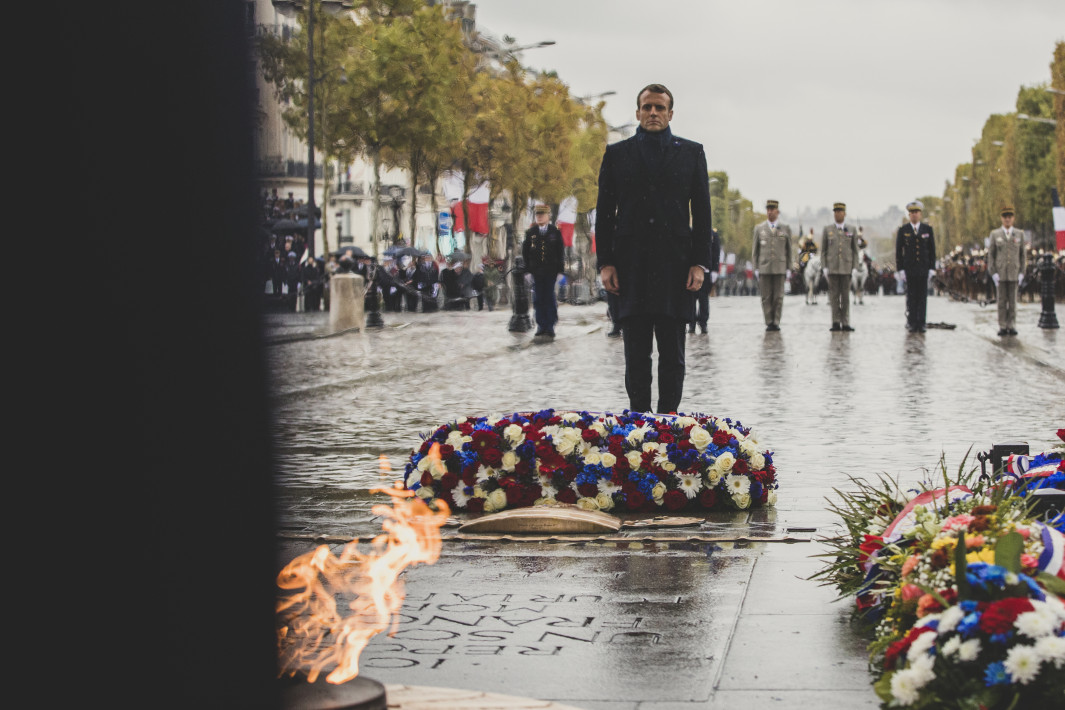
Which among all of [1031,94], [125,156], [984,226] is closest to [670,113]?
[125,156]

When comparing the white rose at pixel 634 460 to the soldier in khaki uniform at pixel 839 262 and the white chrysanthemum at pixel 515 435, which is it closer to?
the white chrysanthemum at pixel 515 435

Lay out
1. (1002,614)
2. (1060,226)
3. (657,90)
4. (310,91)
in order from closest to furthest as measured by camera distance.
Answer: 1. (1002,614)
2. (657,90)
3. (310,91)
4. (1060,226)

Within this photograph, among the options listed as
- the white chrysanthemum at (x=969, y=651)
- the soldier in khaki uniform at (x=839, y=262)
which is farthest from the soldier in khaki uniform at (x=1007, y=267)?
the white chrysanthemum at (x=969, y=651)

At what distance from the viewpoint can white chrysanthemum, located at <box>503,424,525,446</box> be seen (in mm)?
7047

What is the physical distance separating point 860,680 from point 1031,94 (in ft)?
290

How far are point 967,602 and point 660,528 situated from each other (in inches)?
125

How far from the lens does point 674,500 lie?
6.96 m

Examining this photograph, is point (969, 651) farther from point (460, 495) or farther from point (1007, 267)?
point (1007, 267)

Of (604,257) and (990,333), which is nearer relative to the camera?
(604,257)

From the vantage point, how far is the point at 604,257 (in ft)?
30.4

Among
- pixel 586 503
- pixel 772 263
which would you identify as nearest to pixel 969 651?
pixel 586 503

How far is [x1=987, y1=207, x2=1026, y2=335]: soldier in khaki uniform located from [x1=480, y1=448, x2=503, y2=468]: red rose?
700 inches

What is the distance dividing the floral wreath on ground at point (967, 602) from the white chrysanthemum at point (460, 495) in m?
2.69

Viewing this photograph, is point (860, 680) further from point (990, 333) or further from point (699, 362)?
point (990, 333)
